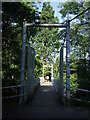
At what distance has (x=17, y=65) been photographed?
10.6 metres

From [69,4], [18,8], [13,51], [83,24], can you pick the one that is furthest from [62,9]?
[18,8]

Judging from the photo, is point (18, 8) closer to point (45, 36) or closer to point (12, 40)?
point (12, 40)

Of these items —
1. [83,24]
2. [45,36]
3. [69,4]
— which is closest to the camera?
[83,24]

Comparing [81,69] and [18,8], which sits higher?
[18,8]

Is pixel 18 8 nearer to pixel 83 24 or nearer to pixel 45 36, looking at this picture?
pixel 83 24

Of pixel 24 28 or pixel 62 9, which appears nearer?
pixel 24 28

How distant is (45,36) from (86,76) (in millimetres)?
36284

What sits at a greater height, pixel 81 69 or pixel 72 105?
pixel 81 69

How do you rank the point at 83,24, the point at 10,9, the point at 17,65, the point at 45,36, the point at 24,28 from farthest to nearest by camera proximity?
the point at 45,36 < the point at 83,24 < the point at 17,65 < the point at 24,28 < the point at 10,9

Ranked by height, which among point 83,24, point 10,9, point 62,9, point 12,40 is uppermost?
point 62,9

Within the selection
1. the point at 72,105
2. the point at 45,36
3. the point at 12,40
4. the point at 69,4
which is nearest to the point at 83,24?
the point at 69,4

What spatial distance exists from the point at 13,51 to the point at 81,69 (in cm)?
406

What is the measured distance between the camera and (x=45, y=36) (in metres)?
45.0

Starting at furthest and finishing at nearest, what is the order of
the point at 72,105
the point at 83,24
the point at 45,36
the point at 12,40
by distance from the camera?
the point at 45,36 < the point at 83,24 < the point at 12,40 < the point at 72,105
